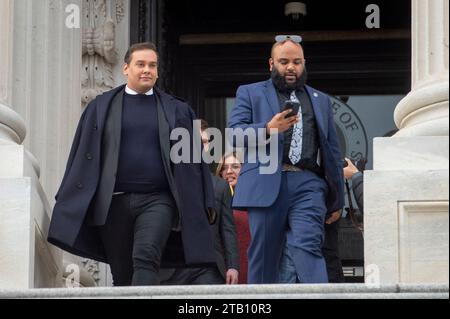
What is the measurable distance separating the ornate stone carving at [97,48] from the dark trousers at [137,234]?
4.47 metres

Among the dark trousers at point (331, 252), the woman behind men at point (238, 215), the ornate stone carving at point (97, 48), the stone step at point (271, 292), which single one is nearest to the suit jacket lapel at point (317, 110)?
the dark trousers at point (331, 252)

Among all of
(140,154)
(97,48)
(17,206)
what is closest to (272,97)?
(140,154)

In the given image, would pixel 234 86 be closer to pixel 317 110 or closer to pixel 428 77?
pixel 317 110

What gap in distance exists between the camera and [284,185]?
13.7 metres

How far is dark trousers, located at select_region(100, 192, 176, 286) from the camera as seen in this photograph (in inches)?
536

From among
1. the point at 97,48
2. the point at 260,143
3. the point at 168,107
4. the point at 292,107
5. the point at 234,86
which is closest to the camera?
the point at 292,107

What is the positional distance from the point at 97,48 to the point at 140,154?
455 centimetres

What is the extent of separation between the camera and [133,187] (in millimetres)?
13859

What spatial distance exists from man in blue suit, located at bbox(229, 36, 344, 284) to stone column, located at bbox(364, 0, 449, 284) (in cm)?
52

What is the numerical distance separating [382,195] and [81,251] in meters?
2.23

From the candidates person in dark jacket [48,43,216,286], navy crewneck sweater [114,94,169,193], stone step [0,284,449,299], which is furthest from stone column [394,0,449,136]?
stone step [0,284,449,299]
